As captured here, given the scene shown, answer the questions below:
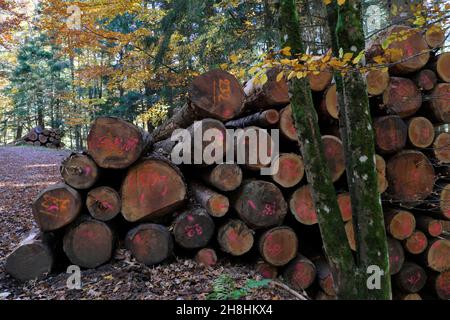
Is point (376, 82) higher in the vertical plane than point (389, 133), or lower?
higher

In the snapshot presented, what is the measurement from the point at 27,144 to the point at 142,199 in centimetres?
1917

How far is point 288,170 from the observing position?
3.96 m

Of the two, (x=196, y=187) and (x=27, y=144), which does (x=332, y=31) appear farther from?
(x=27, y=144)

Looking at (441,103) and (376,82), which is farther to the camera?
(441,103)

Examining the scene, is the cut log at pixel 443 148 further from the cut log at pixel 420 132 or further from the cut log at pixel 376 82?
the cut log at pixel 376 82

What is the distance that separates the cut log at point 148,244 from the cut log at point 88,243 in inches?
10.1

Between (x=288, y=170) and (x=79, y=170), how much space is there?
243 centimetres

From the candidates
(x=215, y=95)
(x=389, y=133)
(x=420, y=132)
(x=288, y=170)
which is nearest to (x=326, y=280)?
(x=288, y=170)

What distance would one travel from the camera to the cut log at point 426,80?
14.3 ft

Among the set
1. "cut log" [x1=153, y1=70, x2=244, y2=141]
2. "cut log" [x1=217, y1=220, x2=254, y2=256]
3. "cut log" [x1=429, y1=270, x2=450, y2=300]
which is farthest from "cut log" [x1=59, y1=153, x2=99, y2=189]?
"cut log" [x1=429, y1=270, x2=450, y2=300]

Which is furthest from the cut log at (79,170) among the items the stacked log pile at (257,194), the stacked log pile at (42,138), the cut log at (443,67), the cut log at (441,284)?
the stacked log pile at (42,138)

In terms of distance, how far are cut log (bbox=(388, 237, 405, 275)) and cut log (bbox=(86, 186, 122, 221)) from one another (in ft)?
11.8

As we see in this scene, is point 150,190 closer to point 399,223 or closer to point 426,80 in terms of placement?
point 399,223

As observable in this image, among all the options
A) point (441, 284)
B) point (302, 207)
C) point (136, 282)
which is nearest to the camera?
point (136, 282)
